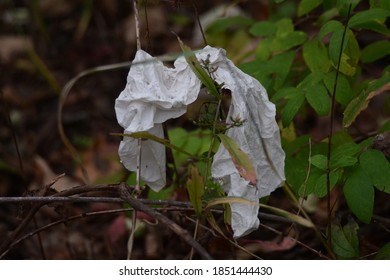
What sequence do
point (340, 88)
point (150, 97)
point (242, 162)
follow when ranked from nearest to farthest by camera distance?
point (242, 162)
point (150, 97)
point (340, 88)

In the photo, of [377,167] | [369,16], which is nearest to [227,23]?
[369,16]

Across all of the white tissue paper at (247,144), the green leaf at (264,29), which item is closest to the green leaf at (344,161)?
the white tissue paper at (247,144)

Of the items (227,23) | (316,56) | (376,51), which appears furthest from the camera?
(227,23)

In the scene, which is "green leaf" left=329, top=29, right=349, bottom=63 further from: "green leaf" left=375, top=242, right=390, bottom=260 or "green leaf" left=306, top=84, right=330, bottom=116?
"green leaf" left=375, top=242, right=390, bottom=260

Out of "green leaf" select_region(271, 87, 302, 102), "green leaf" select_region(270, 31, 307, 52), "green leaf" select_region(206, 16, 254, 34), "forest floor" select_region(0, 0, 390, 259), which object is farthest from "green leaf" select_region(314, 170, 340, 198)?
"green leaf" select_region(206, 16, 254, 34)

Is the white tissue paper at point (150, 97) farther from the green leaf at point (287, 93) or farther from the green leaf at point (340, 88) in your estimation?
the green leaf at point (340, 88)

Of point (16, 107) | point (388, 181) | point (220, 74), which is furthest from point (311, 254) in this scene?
point (16, 107)

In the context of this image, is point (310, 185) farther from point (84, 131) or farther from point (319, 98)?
point (84, 131)
